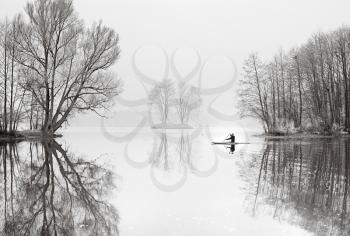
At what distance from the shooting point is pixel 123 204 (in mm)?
9188

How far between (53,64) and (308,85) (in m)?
38.8

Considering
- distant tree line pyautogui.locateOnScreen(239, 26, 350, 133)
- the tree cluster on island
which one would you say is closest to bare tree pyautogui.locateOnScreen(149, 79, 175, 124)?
the tree cluster on island

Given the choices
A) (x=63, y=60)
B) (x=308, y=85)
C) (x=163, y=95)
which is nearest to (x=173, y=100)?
(x=163, y=95)

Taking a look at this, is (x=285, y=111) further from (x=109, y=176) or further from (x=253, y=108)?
(x=109, y=176)

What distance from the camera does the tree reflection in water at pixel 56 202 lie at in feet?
22.7

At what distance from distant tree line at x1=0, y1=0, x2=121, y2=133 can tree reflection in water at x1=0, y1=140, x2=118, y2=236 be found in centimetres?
2655

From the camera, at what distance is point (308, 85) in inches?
2247

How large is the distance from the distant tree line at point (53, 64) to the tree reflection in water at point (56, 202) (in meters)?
26.5

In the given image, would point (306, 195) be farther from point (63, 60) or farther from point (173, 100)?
point (173, 100)

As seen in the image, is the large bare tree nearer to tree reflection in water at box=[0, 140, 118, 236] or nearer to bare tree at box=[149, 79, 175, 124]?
tree reflection in water at box=[0, 140, 118, 236]

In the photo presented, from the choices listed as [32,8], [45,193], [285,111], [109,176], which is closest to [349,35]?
[285,111]

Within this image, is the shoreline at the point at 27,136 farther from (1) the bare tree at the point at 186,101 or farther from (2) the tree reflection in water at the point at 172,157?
(1) the bare tree at the point at 186,101

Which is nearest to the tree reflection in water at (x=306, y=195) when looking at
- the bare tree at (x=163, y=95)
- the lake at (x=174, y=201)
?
the lake at (x=174, y=201)

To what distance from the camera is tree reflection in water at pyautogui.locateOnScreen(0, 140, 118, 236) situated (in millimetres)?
6906
